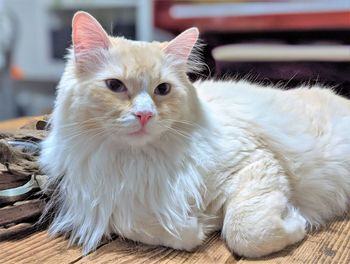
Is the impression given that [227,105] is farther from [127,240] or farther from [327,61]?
[327,61]

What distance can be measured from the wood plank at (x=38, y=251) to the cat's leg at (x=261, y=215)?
307 millimetres

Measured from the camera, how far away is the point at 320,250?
904 mm

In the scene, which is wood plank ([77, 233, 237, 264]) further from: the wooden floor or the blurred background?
the blurred background

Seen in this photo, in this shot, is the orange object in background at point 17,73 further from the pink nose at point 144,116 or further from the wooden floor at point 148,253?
the pink nose at point 144,116

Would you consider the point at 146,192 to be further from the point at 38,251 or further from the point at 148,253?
the point at 38,251

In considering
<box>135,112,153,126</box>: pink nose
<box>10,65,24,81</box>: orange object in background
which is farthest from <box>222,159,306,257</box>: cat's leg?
<box>10,65,24,81</box>: orange object in background

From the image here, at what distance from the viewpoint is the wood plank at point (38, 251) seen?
33.4 inches

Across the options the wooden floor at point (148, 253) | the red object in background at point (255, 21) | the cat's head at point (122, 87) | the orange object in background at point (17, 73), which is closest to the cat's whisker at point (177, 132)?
the cat's head at point (122, 87)

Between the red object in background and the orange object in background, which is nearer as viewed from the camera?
the red object in background

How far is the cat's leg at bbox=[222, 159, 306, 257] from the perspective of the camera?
0.87m

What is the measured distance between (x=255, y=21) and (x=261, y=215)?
1908 millimetres

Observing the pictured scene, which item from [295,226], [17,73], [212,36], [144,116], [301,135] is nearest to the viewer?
[144,116]

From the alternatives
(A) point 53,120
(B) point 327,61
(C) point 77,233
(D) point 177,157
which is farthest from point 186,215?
(B) point 327,61

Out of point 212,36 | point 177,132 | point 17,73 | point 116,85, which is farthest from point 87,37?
point 17,73
